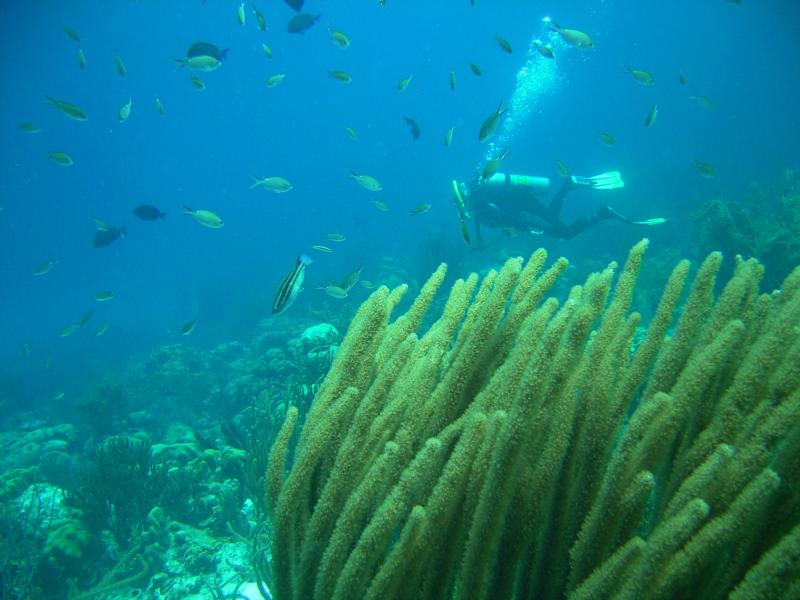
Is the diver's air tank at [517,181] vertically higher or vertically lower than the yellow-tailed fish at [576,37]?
lower

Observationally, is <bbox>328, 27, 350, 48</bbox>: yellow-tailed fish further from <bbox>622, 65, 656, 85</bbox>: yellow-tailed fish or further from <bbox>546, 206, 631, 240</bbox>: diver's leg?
<bbox>546, 206, 631, 240</bbox>: diver's leg

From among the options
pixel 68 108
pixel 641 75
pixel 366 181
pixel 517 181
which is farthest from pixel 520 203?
pixel 68 108

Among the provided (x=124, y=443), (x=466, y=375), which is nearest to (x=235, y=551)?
(x=124, y=443)

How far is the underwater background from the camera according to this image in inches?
310

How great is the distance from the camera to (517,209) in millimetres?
12781

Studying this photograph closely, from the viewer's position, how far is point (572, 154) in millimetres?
64312

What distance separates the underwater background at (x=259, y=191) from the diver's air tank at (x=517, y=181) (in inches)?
97.0

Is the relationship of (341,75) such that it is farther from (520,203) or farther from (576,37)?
(520,203)

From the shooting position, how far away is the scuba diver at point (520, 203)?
38.0ft

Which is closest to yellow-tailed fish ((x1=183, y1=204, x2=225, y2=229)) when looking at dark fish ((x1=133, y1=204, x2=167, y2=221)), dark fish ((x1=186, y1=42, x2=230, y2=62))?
dark fish ((x1=133, y1=204, x2=167, y2=221))

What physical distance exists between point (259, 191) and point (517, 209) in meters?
103

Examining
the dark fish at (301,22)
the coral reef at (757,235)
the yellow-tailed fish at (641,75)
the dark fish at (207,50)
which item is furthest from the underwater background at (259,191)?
the dark fish at (207,50)

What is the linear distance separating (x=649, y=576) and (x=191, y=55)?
10.4 m

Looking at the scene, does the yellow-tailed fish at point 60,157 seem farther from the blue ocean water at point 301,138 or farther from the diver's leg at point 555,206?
the diver's leg at point 555,206
